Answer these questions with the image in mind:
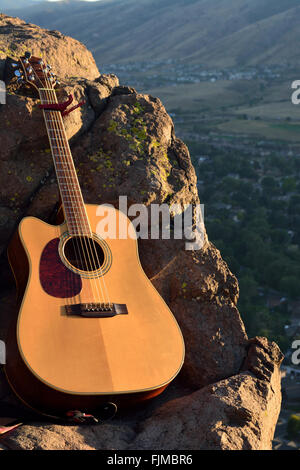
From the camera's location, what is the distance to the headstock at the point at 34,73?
207 inches

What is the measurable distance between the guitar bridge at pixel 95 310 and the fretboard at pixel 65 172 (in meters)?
0.80

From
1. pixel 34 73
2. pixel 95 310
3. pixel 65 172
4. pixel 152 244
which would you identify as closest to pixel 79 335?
pixel 95 310

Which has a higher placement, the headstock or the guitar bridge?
the headstock

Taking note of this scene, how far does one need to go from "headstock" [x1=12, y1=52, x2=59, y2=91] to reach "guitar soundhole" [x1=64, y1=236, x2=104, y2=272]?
1716 mm

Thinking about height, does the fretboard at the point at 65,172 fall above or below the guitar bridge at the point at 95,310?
above

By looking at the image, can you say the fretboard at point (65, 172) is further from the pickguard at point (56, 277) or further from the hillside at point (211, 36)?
the hillside at point (211, 36)

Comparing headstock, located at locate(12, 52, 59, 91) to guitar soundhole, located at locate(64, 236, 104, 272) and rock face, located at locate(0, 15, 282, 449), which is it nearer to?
rock face, located at locate(0, 15, 282, 449)

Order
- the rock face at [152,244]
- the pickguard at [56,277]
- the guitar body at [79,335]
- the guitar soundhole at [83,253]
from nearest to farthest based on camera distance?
the guitar body at [79,335] < the rock face at [152,244] < the pickguard at [56,277] < the guitar soundhole at [83,253]

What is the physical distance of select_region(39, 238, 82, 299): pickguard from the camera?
168 inches

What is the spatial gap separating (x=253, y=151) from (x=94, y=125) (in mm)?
71380

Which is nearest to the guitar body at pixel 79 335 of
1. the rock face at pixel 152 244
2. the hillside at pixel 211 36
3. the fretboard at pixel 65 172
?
the fretboard at pixel 65 172

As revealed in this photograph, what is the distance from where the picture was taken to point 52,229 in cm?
470

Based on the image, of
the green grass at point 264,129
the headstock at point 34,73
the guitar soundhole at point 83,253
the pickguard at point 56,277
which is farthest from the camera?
the green grass at point 264,129

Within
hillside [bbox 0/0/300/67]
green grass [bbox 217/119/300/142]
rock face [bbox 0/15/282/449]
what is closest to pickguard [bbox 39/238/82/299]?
rock face [bbox 0/15/282/449]
